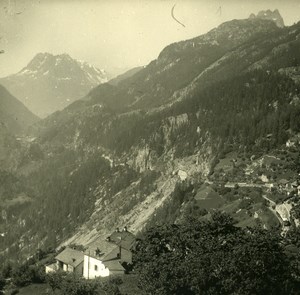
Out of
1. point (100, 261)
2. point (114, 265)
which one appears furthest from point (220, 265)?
point (100, 261)

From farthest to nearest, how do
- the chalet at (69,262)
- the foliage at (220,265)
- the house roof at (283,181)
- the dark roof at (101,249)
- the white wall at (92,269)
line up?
the house roof at (283,181)
the chalet at (69,262)
the dark roof at (101,249)
the white wall at (92,269)
the foliage at (220,265)

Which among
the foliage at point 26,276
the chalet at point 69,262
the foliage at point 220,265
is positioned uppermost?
the foliage at point 220,265

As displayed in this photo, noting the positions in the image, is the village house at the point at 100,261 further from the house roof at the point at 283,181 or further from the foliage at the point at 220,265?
the house roof at the point at 283,181

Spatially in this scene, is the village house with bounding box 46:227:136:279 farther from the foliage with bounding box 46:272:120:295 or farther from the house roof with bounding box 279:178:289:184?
the house roof with bounding box 279:178:289:184

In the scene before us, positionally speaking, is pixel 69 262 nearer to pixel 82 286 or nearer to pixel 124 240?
pixel 124 240

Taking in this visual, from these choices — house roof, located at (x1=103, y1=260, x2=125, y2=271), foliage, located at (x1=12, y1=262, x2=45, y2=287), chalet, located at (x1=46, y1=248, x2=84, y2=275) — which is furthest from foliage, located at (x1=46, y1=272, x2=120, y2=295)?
chalet, located at (x1=46, y1=248, x2=84, y2=275)

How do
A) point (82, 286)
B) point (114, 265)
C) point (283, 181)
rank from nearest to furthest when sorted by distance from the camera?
point (82, 286), point (114, 265), point (283, 181)

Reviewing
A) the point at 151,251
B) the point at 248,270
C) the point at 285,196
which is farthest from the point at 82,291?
the point at 285,196

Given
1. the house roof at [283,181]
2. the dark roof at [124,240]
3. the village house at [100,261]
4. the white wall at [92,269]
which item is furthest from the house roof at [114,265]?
the house roof at [283,181]

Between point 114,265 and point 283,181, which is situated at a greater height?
point 114,265
